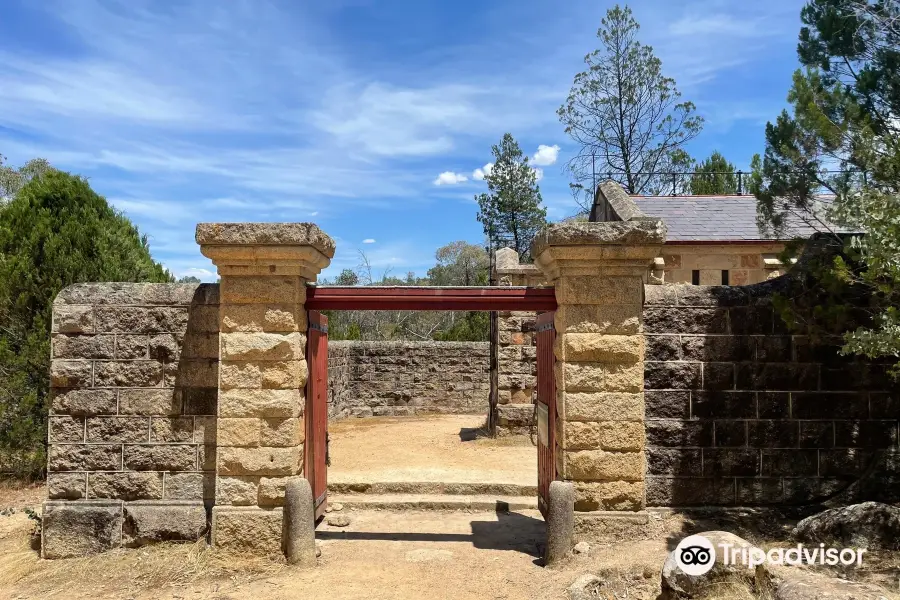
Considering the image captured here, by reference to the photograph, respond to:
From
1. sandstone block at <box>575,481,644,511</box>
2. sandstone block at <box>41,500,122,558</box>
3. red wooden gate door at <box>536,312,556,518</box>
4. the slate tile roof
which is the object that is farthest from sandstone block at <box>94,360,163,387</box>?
the slate tile roof

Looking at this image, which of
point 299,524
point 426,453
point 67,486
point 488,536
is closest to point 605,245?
point 488,536

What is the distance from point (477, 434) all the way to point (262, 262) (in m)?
6.96

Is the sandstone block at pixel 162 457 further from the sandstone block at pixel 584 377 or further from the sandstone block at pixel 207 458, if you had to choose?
the sandstone block at pixel 584 377

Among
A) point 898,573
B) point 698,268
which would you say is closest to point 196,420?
point 898,573

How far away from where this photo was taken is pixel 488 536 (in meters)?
5.86

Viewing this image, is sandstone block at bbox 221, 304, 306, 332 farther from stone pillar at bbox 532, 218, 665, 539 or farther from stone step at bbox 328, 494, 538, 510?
stone step at bbox 328, 494, 538, 510

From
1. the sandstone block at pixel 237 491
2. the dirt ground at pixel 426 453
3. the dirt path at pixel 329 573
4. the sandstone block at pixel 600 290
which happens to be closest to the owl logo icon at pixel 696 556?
the dirt path at pixel 329 573

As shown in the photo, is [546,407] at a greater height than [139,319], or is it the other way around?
[139,319]

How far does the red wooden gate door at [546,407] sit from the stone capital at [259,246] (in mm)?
2150

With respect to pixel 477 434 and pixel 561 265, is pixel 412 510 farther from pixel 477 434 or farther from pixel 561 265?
pixel 477 434

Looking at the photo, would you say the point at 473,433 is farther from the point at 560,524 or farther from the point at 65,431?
Answer: the point at 65,431

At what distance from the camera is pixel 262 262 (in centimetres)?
504

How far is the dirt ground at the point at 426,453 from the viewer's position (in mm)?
7883

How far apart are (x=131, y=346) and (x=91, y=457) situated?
36.6 inches
